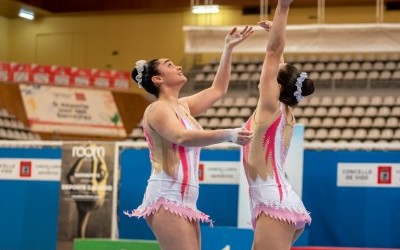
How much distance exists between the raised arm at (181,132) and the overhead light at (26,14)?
17606 mm

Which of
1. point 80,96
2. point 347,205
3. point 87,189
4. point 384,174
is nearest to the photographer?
point 384,174

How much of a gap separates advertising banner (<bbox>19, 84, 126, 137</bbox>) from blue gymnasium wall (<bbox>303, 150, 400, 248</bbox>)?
9.12 meters

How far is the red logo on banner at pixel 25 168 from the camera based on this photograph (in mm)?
9016

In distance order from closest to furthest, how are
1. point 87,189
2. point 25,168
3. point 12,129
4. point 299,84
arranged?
1. point 299,84
2. point 87,189
3. point 25,168
4. point 12,129

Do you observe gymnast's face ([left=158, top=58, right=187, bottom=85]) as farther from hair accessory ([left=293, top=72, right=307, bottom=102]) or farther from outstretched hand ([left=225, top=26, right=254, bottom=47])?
hair accessory ([left=293, top=72, right=307, bottom=102])

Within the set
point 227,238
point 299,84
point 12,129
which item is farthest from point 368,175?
point 12,129

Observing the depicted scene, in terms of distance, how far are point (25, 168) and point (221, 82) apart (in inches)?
189

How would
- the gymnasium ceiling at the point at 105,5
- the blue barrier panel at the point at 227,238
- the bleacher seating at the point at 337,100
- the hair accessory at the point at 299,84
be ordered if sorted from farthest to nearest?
the gymnasium ceiling at the point at 105,5, the bleacher seating at the point at 337,100, the blue barrier panel at the point at 227,238, the hair accessory at the point at 299,84

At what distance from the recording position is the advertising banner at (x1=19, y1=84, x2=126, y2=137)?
16.2 m

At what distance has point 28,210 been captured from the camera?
9094 millimetres

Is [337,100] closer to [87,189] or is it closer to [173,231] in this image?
[87,189]

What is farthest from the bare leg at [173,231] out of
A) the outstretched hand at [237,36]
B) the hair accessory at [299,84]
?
the outstretched hand at [237,36]

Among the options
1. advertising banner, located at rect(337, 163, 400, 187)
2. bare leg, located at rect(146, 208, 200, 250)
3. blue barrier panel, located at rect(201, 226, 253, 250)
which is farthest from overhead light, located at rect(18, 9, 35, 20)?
bare leg, located at rect(146, 208, 200, 250)

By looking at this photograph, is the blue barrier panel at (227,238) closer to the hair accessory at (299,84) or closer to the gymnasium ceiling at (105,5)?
the hair accessory at (299,84)
